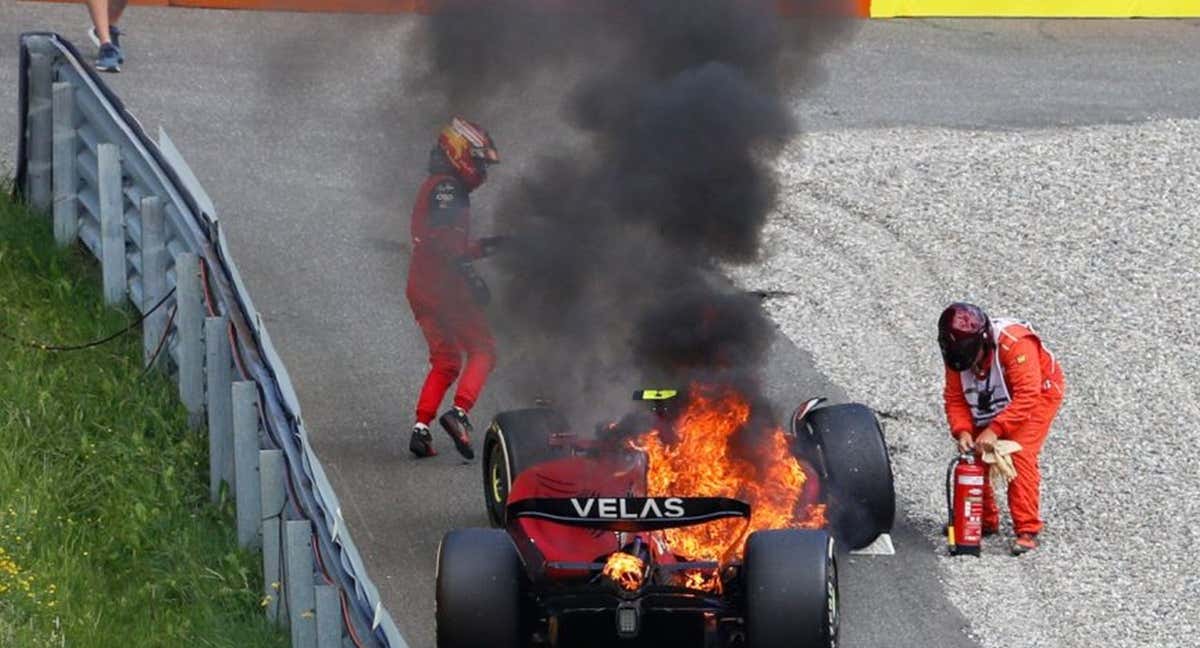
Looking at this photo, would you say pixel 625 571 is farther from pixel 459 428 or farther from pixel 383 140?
pixel 383 140

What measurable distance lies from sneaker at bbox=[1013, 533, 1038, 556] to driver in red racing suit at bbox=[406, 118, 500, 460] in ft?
9.98

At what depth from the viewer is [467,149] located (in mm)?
11641

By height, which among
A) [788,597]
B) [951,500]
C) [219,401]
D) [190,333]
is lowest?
[951,500]

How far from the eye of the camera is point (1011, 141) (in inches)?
711

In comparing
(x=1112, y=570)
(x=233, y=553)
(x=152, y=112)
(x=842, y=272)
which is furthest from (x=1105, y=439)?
(x=152, y=112)

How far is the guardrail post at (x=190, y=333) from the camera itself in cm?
1125

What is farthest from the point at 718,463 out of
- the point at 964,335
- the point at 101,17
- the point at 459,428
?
the point at 101,17

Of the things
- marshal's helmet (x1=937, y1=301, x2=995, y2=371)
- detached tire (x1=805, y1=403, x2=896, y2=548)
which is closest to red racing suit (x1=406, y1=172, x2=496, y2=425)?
detached tire (x1=805, y1=403, x2=896, y2=548)

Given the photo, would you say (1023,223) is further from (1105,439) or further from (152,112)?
(152,112)

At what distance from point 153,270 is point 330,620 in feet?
14.4

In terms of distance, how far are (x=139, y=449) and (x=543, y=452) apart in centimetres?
230

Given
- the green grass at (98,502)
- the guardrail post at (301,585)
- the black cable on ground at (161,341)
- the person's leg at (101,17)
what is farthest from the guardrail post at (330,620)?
the person's leg at (101,17)

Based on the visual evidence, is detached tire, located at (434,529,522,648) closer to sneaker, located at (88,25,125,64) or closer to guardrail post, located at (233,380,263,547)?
guardrail post, located at (233,380,263,547)

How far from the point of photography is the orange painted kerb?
1152cm
